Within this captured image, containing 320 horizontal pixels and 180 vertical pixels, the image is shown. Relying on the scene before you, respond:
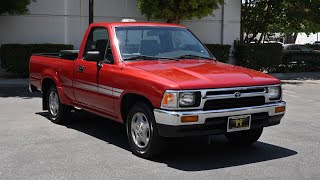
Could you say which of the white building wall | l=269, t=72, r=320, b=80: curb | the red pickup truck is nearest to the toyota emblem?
the red pickup truck

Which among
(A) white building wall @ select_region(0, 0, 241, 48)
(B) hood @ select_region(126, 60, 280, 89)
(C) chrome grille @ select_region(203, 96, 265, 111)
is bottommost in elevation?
(C) chrome grille @ select_region(203, 96, 265, 111)

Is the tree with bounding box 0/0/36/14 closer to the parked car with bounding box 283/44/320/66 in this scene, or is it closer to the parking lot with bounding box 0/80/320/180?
the parking lot with bounding box 0/80/320/180

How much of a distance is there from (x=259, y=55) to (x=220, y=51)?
6.63 ft

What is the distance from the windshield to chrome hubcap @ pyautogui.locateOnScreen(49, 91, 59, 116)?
7.32 ft

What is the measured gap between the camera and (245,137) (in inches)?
271

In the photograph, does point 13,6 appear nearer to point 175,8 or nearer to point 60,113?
point 175,8

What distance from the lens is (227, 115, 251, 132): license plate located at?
579 centimetres

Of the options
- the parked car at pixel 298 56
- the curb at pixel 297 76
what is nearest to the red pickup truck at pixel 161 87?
the curb at pixel 297 76

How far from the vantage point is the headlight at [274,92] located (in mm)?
6199

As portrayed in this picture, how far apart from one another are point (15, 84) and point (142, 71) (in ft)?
35.4

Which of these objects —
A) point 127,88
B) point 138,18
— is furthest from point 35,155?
point 138,18

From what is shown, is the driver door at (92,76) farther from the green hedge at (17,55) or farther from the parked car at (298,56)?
the parked car at (298,56)

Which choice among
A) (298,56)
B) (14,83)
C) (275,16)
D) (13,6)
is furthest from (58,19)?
(298,56)

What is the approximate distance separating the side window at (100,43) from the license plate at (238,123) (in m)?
2.02
